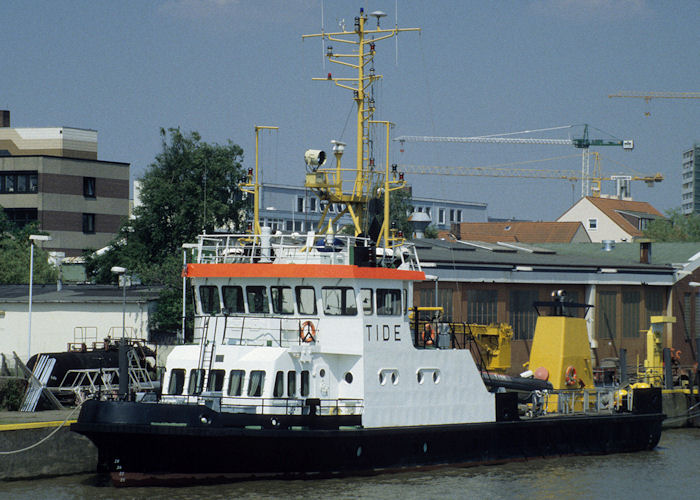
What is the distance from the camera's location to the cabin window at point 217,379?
23.9 metres

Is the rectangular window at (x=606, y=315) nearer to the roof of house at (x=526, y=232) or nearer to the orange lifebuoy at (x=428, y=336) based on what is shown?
the orange lifebuoy at (x=428, y=336)

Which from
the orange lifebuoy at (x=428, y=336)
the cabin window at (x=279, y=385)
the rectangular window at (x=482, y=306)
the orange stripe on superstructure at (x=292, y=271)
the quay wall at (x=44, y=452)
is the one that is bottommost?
the quay wall at (x=44, y=452)

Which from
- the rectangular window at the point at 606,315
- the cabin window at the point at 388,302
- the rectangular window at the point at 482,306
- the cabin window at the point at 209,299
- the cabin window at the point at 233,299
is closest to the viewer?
the cabin window at the point at 388,302

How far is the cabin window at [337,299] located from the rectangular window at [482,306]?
1570 cm

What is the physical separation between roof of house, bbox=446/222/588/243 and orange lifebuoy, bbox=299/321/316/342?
57370 millimetres

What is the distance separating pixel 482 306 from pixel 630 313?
846 centimetres

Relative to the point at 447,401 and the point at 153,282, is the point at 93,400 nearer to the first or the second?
the point at 447,401

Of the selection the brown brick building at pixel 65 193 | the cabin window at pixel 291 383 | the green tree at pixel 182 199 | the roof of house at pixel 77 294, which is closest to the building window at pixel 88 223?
the brown brick building at pixel 65 193

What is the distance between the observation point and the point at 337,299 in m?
24.8

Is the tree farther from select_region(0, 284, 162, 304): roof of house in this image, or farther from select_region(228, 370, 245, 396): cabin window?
select_region(228, 370, 245, 396): cabin window

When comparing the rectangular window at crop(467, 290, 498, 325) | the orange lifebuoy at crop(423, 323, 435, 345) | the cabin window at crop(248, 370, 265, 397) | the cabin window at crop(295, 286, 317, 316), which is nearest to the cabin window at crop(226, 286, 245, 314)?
the cabin window at crop(295, 286, 317, 316)

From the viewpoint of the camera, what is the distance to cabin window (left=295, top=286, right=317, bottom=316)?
24.8 m

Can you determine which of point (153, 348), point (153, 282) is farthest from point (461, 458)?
point (153, 282)

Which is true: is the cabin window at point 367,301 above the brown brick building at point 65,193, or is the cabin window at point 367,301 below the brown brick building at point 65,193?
below
